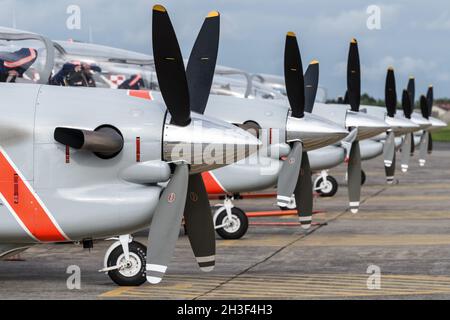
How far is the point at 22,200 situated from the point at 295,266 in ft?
14.3

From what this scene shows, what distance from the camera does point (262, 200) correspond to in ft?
94.0

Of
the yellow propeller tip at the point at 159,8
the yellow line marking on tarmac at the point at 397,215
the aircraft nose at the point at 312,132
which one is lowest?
the yellow line marking on tarmac at the point at 397,215

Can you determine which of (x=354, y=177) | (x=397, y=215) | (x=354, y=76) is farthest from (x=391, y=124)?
(x=354, y=177)

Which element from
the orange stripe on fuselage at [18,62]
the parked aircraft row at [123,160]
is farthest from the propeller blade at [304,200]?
the orange stripe on fuselage at [18,62]

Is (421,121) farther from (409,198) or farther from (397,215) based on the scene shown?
(397,215)

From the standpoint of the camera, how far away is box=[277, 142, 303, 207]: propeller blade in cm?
1780

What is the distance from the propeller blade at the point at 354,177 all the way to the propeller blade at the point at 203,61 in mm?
6625

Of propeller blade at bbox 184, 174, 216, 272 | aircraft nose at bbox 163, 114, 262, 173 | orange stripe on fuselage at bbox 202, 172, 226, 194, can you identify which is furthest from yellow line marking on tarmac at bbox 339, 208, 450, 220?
aircraft nose at bbox 163, 114, 262, 173

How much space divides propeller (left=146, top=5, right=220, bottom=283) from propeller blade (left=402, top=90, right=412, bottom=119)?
19102 millimetres

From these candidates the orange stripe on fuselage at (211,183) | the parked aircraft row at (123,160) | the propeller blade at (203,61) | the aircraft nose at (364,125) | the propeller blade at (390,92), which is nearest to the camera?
the parked aircraft row at (123,160)

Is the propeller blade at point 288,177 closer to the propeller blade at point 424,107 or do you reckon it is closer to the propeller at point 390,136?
the propeller at point 390,136

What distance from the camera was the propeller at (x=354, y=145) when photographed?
20.1 meters
